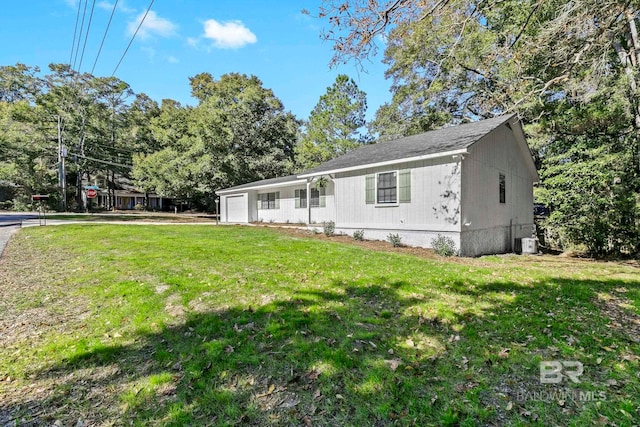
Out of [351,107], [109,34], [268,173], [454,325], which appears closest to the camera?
[454,325]

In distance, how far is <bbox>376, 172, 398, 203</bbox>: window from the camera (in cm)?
1123

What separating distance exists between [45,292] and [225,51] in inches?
408

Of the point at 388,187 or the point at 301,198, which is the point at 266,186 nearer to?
the point at 301,198

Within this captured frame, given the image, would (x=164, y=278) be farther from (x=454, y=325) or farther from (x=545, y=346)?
(x=545, y=346)

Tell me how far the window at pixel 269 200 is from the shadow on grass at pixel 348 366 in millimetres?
14539

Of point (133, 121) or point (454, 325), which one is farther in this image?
point (133, 121)

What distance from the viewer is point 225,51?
12.1 m

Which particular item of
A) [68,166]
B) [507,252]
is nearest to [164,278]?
[507,252]

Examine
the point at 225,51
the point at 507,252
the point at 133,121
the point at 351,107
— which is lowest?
the point at 507,252

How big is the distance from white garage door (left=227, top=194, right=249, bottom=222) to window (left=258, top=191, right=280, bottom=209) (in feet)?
3.46

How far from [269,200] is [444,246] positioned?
40.4 ft

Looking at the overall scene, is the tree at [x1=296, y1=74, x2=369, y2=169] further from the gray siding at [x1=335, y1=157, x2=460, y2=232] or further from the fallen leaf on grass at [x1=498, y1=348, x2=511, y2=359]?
the fallen leaf on grass at [x1=498, y1=348, x2=511, y2=359]

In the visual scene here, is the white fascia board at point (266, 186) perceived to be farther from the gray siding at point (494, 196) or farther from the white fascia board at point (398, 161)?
the gray siding at point (494, 196)

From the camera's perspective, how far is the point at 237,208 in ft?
69.1
